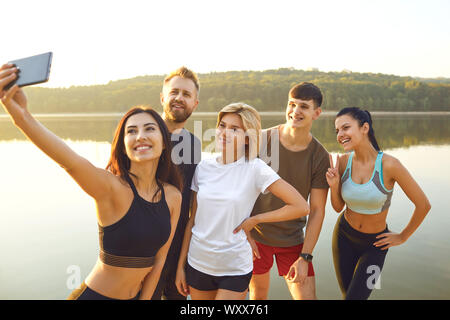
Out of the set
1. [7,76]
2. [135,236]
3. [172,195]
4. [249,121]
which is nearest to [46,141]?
[7,76]

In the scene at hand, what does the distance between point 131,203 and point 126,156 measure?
0.41 metres

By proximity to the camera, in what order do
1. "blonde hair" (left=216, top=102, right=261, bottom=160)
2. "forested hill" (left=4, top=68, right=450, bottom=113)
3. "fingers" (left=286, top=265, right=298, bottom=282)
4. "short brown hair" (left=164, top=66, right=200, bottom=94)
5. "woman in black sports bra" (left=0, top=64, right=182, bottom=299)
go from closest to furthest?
"woman in black sports bra" (left=0, top=64, right=182, bottom=299), "blonde hair" (left=216, top=102, right=261, bottom=160), "fingers" (left=286, top=265, right=298, bottom=282), "short brown hair" (left=164, top=66, right=200, bottom=94), "forested hill" (left=4, top=68, right=450, bottom=113)

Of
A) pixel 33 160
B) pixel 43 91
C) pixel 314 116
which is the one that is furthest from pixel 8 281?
pixel 43 91

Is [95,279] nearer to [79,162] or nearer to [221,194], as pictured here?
[79,162]

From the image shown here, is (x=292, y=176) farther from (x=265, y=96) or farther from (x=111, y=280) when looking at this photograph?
(x=265, y=96)

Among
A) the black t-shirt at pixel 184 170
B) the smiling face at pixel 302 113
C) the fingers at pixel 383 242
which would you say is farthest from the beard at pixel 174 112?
the fingers at pixel 383 242

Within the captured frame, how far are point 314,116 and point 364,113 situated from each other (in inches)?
21.2

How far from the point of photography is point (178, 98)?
3188 millimetres

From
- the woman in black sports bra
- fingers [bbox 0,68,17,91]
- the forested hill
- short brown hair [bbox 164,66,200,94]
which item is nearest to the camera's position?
fingers [bbox 0,68,17,91]

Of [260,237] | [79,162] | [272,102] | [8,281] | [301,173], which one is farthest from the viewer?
[272,102]

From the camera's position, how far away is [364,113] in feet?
10.7

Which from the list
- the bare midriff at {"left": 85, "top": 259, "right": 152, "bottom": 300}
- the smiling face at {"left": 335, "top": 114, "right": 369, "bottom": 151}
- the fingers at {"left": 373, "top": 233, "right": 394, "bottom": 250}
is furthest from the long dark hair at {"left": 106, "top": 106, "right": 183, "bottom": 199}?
the fingers at {"left": 373, "top": 233, "right": 394, "bottom": 250}

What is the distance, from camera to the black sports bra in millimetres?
2068

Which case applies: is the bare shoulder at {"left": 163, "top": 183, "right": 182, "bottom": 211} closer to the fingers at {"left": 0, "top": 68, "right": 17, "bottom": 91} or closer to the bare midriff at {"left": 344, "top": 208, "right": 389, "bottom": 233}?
the fingers at {"left": 0, "top": 68, "right": 17, "bottom": 91}
